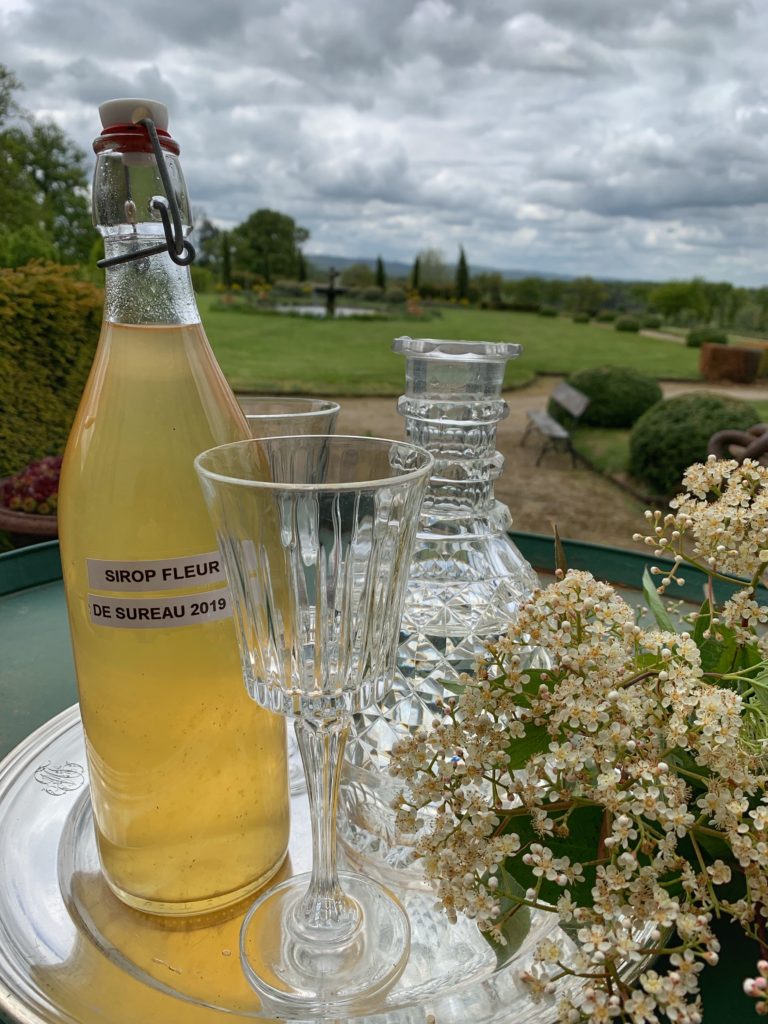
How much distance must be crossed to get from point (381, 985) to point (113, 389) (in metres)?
0.60

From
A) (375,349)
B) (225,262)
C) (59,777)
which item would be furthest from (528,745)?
(225,262)

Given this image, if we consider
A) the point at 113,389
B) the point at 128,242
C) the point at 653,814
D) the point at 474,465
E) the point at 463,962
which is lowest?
the point at 463,962

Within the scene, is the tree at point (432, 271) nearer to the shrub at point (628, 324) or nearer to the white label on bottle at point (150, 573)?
the shrub at point (628, 324)

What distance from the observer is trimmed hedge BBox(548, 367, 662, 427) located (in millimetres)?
7941

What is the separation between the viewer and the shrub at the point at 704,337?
12.9 meters

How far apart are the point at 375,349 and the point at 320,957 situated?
10.8 metres

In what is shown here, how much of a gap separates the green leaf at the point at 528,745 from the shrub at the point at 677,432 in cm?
542

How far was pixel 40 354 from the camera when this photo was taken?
4047mm

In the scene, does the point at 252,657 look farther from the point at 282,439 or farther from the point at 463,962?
the point at 463,962

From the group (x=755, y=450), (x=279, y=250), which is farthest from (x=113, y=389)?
(x=279, y=250)

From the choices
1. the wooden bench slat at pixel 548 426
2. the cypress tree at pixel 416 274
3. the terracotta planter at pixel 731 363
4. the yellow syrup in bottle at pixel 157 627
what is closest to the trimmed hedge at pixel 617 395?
the wooden bench slat at pixel 548 426

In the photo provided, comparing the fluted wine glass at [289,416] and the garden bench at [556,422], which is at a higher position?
the fluted wine glass at [289,416]

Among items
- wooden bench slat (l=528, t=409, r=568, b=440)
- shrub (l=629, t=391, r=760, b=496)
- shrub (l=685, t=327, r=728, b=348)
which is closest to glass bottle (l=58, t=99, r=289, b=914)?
shrub (l=629, t=391, r=760, b=496)

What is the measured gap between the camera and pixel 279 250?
1520 cm
